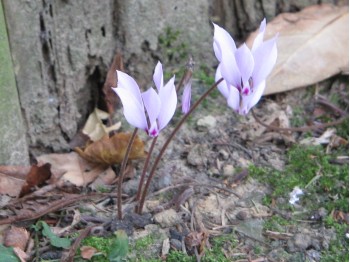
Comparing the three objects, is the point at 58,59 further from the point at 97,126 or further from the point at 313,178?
the point at 313,178

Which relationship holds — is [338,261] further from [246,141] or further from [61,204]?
[61,204]

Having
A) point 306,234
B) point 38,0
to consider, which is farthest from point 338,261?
point 38,0

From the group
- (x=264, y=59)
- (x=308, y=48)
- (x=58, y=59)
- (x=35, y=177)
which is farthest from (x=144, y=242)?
(x=308, y=48)

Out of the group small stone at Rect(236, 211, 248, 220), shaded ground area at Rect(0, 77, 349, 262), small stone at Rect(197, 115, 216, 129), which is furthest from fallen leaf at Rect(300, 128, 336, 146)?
small stone at Rect(236, 211, 248, 220)

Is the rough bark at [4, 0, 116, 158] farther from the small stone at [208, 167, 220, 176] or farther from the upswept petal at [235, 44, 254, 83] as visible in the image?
the upswept petal at [235, 44, 254, 83]

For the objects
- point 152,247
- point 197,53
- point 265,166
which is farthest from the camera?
point 197,53

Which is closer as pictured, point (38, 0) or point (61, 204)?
point (61, 204)
